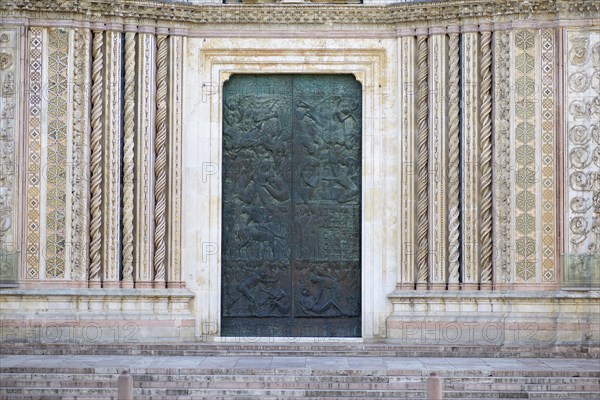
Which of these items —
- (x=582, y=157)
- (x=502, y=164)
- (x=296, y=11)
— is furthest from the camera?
(x=296, y=11)

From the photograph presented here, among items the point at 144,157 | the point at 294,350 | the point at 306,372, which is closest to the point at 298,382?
the point at 306,372

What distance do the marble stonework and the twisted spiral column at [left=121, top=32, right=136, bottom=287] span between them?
0.02 metres

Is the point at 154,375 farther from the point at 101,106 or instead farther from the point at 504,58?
the point at 504,58

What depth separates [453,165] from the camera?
68.0 ft

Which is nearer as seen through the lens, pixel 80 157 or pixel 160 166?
pixel 80 157

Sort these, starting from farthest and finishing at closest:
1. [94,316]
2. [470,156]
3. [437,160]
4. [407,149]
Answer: [407,149] → [437,160] → [470,156] → [94,316]

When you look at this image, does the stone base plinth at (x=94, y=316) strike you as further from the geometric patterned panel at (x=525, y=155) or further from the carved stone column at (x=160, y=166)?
the geometric patterned panel at (x=525, y=155)

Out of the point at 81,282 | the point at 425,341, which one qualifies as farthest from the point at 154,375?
the point at 425,341

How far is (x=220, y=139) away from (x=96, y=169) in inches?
81.6

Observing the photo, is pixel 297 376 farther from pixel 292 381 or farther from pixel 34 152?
pixel 34 152

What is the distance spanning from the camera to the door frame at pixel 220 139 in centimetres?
2106

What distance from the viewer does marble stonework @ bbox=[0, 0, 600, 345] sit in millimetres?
20234

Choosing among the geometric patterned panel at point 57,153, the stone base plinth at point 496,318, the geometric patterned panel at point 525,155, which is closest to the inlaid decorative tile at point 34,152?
the geometric patterned panel at point 57,153

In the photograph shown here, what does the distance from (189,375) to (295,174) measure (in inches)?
194
